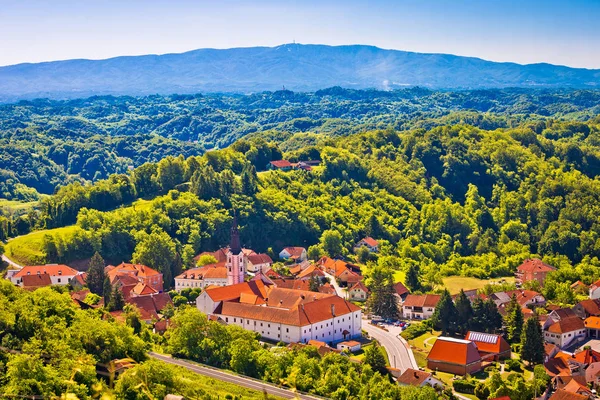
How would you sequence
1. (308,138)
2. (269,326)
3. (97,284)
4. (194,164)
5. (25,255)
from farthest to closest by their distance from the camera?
(308,138) < (194,164) < (25,255) < (97,284) < (269,326)

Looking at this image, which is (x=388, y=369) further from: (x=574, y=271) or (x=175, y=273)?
(x=574, y=271)

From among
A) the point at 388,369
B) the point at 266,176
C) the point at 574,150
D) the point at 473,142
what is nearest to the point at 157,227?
the point at 266,176

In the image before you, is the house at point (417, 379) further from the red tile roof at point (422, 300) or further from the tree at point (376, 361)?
the red tile roof at point (422, 300)

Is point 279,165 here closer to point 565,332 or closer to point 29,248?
point 29,248

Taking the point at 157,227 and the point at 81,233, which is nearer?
the point at 81,233

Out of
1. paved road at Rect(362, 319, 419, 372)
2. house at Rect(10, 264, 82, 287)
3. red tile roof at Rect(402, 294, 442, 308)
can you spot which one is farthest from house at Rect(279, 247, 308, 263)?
house at Rect(10, 264, 82, 287)

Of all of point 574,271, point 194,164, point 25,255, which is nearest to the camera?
point 25,255
